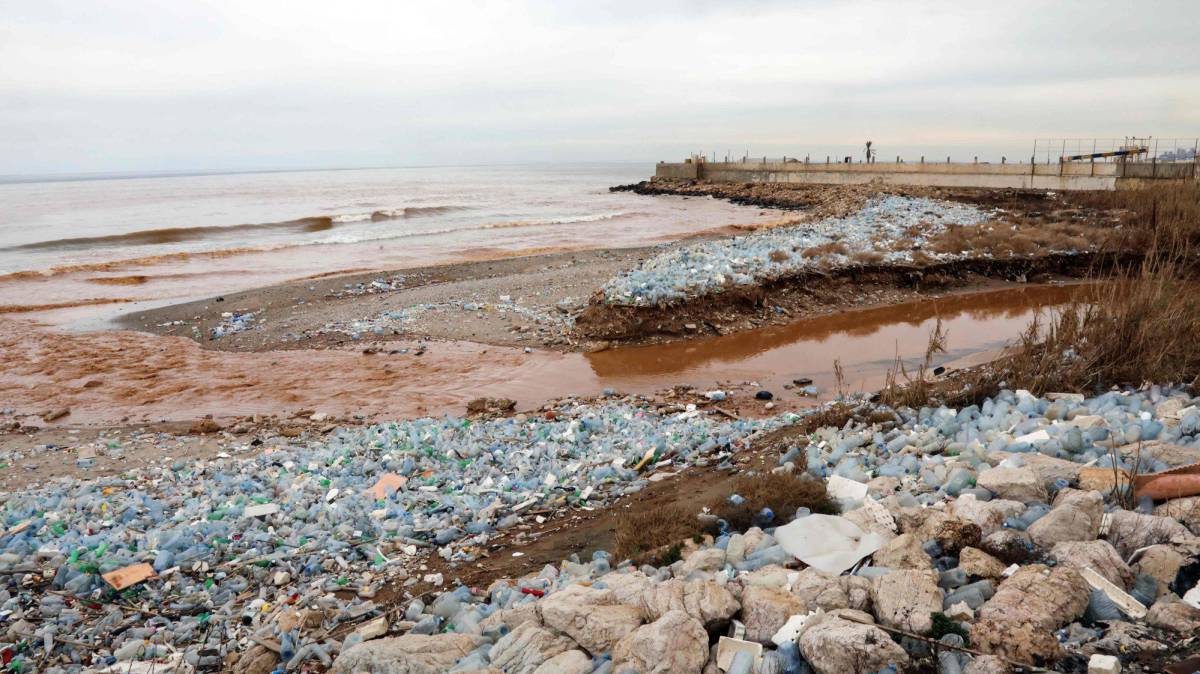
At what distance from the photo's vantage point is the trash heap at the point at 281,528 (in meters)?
3.21

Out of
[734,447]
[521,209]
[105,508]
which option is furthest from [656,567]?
[521,209]

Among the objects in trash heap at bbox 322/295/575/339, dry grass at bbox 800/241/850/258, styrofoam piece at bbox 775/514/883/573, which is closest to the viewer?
styrofoam piece at bbox 775/514/883/573

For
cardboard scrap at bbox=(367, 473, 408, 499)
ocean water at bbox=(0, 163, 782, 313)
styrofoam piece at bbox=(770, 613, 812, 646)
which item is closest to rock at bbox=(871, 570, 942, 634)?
styrofoam piece at bbox=(770, 613, 812, 646)

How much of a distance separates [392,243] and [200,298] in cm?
907

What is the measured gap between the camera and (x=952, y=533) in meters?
2.82

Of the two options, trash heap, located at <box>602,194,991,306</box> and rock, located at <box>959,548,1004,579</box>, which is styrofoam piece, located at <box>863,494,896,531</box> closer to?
rock, located at <box>959,548,1004,579</box>

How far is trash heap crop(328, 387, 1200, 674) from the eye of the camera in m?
2.14

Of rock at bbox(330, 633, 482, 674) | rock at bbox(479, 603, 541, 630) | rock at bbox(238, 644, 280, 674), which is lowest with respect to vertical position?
rock at bbox(238, 644, 280, 674)

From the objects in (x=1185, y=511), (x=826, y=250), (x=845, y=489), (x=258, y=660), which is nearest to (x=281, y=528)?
(x=258, y=660)

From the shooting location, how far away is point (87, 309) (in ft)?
42.0

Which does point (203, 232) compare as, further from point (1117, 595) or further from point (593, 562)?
point (1117, 595)

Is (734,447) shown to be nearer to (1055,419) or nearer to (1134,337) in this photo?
(1055,419)

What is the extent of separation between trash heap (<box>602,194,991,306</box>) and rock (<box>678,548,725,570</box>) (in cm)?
641

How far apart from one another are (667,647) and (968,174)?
118 ft
